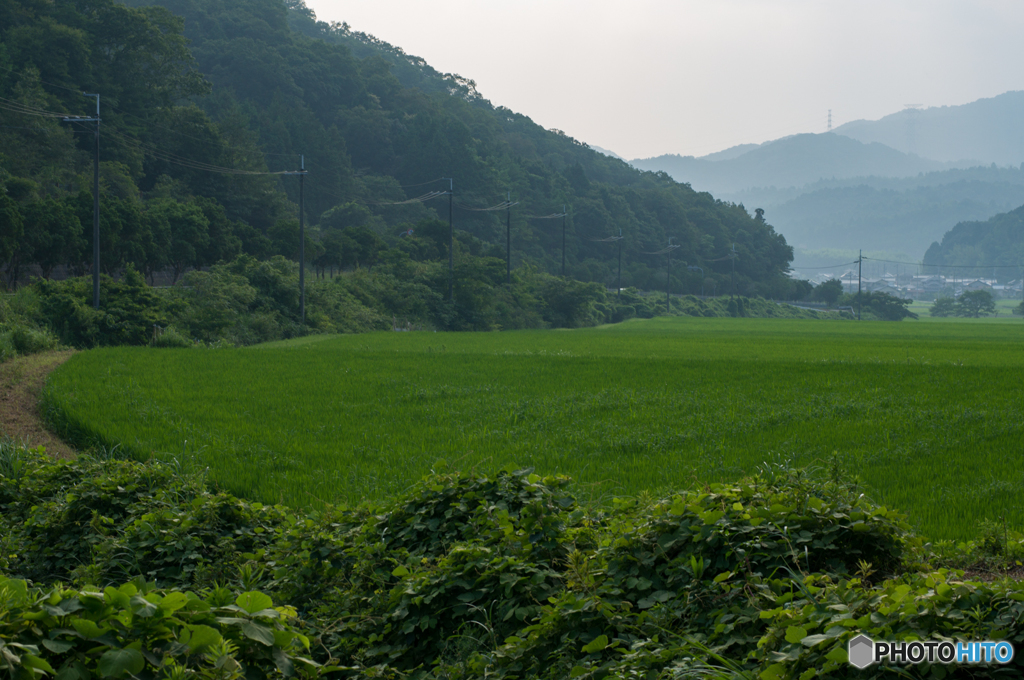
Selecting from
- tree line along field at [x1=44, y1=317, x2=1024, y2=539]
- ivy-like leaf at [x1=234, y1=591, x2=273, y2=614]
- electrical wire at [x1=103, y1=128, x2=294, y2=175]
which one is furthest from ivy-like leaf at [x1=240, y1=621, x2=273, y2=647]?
electrical wire at [x1=103, y1=128, x2=294, y2=175]

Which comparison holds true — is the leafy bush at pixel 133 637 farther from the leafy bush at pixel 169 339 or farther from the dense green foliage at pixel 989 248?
the dense green foliage at pixel 989 248

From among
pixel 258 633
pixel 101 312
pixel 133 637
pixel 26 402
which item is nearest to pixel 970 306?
pixel 101 312

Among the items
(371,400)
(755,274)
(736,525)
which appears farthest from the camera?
(755,274)

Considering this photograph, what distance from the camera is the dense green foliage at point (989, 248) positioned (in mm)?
142625

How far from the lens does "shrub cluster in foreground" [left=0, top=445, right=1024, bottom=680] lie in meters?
2.71

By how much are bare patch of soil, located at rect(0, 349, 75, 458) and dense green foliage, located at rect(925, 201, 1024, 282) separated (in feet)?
539

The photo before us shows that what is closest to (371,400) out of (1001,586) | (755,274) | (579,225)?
(1001,586)

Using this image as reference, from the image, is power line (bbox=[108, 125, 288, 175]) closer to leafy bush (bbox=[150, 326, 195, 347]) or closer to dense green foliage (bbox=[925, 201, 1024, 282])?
leafy bush (bbox=[150, 326, 195, 347])

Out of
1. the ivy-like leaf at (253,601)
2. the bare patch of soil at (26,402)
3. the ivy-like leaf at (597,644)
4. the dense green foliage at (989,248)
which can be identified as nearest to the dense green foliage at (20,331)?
the bare patch of soil at (26,402)

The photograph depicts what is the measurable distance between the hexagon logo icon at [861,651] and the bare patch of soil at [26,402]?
8.96 m

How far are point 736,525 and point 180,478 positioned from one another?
5095 mm

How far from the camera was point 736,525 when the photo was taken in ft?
12.6

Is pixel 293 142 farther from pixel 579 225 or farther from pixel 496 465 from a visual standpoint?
pixel 496 465

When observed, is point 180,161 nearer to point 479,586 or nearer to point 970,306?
point 479,586
